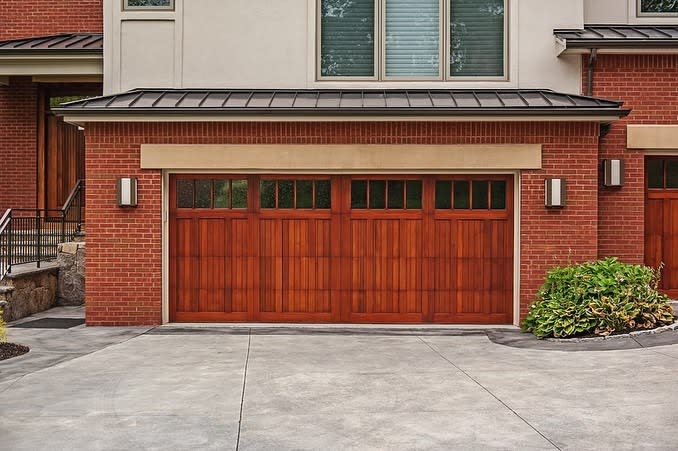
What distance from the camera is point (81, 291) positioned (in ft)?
50.3

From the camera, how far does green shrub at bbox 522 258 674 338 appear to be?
11070 millimetres

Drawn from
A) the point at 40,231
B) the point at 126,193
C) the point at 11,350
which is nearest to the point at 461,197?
the point at 126,193

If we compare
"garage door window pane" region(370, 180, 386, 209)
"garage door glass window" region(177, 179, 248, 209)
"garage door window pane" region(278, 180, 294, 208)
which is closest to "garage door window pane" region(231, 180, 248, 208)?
"garage door glass window" region(177, 179, 248, 209)

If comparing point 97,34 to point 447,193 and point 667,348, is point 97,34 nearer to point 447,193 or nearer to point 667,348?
point 447,193

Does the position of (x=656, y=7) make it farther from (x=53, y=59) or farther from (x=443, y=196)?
(x=53, y=59)

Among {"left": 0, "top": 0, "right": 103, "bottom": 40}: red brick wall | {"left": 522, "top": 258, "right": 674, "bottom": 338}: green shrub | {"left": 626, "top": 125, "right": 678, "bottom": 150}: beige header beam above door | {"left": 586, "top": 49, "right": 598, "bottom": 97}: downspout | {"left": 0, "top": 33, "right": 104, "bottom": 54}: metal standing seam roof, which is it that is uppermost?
{"left": 0, "top": 0, "right": 103, "bottom": 40}: red brick wall

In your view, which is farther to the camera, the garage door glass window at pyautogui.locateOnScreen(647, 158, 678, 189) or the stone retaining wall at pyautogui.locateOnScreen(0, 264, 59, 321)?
the garage door glass window at pyautogui.locateOnScreen(647, 158, 678, 189)

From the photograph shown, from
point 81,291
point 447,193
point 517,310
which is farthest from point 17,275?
point 517,310

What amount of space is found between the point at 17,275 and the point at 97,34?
638 cm

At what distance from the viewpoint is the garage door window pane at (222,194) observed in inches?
517

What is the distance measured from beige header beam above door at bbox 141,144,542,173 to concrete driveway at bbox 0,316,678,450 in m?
3.09

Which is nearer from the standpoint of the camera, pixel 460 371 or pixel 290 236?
pixel 460 371

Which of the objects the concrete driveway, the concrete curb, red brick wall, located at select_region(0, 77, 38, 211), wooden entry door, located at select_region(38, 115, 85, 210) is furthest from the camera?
wooden entry door, located at select_region(38, 115, 85, 210)

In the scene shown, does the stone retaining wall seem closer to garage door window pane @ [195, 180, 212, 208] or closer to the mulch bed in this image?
the mulch bed
